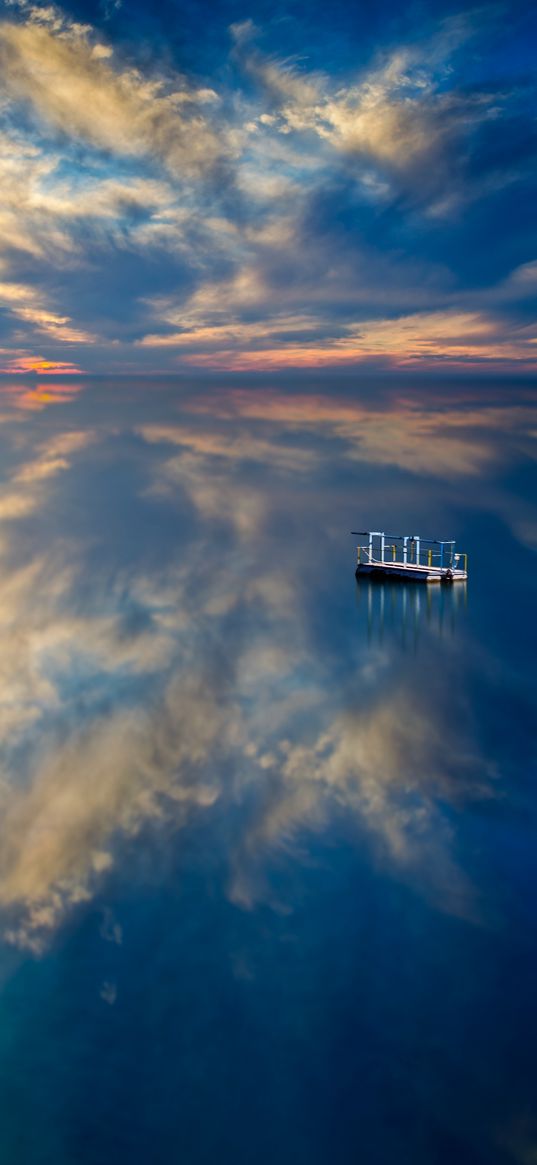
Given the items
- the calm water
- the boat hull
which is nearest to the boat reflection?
the calm water

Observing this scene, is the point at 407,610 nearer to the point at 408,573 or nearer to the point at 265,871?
the point at 408,573

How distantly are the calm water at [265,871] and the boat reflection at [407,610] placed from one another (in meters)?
0.29

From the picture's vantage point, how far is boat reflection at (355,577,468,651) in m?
57.2

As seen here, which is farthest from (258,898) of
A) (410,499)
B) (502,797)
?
(410,499)

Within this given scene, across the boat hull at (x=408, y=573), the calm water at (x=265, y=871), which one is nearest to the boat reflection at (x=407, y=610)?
the calm water at (x=265, y=871)

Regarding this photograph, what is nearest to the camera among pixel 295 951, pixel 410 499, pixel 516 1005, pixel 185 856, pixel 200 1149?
pixel 200 1149

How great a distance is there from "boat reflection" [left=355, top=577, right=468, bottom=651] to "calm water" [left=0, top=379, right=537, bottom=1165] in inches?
11.5

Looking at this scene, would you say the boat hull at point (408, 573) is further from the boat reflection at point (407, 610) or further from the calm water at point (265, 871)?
the calm water at point (265, 871)

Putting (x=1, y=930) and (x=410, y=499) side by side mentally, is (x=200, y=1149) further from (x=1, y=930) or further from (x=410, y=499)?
(x=410, y=499)

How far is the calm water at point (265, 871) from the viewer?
2248 cm

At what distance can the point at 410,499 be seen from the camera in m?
105

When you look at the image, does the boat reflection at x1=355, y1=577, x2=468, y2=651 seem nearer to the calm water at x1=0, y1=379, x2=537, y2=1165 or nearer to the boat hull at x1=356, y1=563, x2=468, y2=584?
the calm water at x1=0, y1=379, x2=537, y2=1165

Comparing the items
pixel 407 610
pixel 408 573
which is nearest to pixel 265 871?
pixel 407 610

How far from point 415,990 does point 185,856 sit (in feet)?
33.7
